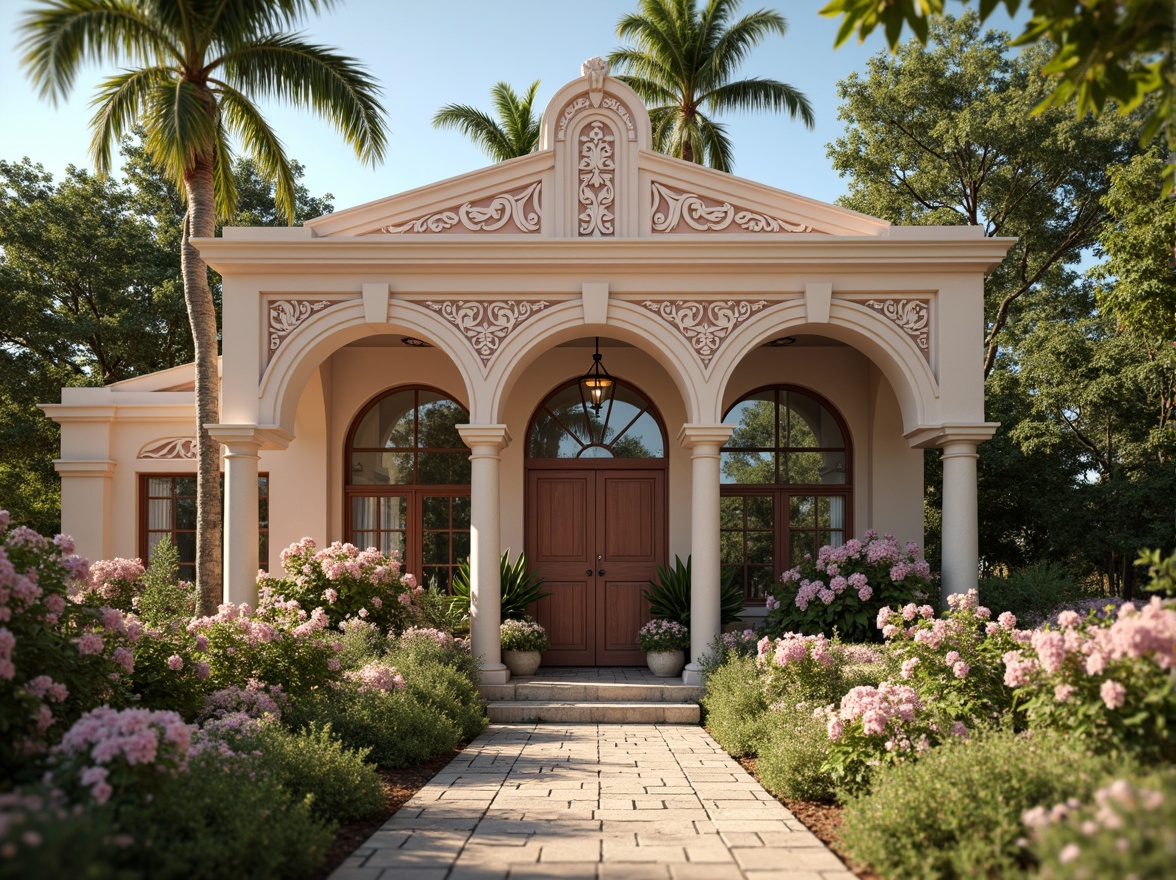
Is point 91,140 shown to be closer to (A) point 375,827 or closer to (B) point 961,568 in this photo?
(A) point 375,827

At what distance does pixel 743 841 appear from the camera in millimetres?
4984

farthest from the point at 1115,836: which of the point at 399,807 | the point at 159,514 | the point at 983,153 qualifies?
the point at 983,153

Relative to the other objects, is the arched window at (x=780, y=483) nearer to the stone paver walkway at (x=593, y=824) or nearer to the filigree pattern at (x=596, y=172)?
the filigree pattern at (x=596, y=172)

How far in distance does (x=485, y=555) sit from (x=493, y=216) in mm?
3582

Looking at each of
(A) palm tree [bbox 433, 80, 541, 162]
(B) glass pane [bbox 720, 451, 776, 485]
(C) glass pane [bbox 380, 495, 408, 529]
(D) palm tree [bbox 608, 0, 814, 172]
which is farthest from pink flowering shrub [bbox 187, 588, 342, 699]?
(A) palm tree [bbox 433, 80, 541, 162]

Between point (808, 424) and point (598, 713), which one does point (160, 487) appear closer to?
point (598, 713)

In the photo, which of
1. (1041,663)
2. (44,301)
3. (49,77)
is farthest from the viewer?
(44,301)

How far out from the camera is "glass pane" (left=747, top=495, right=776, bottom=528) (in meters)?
11.9

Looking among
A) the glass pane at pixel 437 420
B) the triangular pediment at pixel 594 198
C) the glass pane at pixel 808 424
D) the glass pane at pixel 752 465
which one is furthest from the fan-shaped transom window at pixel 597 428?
the triangular pediment at pixel 594 198

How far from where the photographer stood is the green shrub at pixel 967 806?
3.86 meters

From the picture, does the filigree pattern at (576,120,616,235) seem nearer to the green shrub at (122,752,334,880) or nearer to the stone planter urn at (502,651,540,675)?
the stone planter urn at (502,651,540,675)

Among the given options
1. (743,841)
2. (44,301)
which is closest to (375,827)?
(743,841)

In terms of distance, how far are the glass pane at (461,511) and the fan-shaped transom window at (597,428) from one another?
3.63 ft

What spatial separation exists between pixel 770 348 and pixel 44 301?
584 inches
